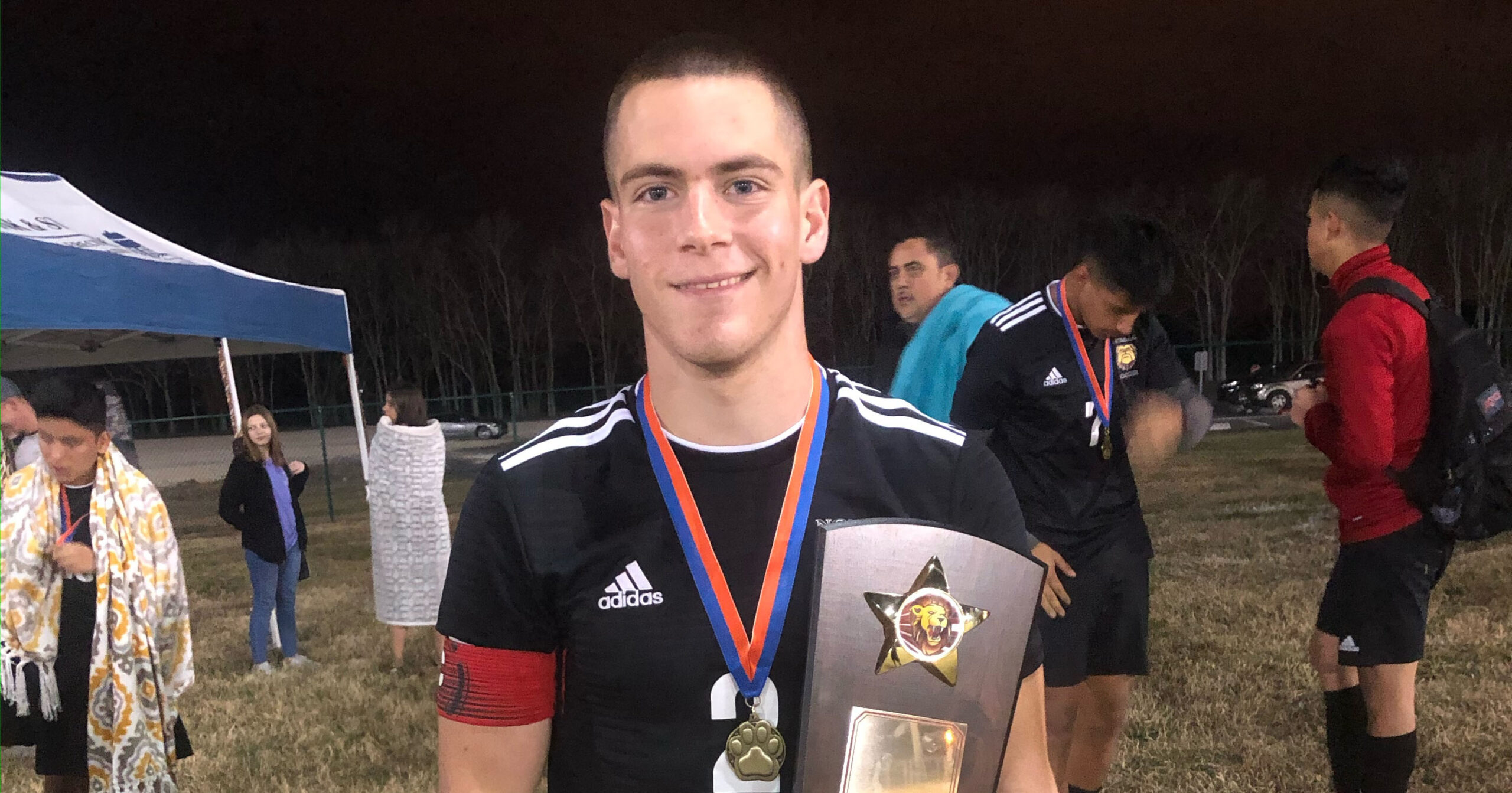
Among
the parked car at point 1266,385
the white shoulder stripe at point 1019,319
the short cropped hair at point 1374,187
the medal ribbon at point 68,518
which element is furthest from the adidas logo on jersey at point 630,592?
the parked car at point 1266,385

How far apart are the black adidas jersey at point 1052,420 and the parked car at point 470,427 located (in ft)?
68.0

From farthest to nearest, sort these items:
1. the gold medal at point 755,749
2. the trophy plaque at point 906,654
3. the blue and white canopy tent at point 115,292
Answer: the blue and white canopy tent at point 115,292, the gold medal at point 755,749, the trophy plaque at point 906,654

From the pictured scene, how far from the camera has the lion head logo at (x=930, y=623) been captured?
1.13 meters

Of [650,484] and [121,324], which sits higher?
[121,324]

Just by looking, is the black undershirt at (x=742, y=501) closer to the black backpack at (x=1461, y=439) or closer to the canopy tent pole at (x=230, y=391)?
the black backpack at (x=1461, y=439)

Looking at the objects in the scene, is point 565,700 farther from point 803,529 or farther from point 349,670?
point 349,670

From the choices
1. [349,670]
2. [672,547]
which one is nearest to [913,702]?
[672,547]

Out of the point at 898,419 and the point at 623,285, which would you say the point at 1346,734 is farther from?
the point at 623,285

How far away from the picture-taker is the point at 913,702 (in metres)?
1.14

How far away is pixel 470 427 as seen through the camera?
898 inches

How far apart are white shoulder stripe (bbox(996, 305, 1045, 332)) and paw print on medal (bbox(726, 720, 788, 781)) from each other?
2.17m

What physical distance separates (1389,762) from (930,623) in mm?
2666

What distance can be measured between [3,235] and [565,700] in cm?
354

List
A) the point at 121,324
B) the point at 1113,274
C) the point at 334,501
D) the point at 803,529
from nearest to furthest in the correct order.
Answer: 1. the point at 803,529
2. the point at 1113,274
3. the point at 121,324
4. the point at 334,501
